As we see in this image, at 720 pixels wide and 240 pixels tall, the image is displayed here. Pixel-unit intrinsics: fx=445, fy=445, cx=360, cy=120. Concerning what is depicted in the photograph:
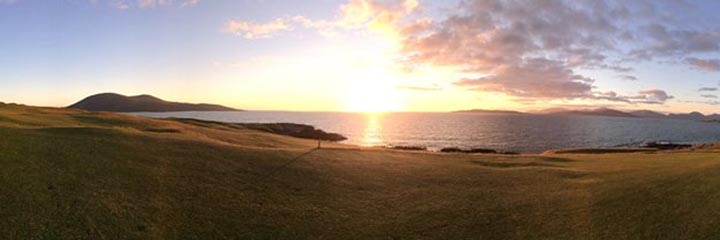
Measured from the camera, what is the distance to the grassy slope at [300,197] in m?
21.6

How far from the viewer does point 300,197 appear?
28.4 meters

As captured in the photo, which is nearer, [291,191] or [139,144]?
[291,191]

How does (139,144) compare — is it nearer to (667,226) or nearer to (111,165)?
(111,165)

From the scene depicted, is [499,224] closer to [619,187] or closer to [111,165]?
[619,187]

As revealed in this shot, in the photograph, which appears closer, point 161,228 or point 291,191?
point 161,228

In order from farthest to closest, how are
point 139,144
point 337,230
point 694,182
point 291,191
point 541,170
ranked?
point 541,170 < point 139,144 < point 291,191 < point 694,182 < point 337,230

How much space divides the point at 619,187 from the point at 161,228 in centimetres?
2790

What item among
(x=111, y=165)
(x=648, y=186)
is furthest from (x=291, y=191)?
(x=648, y=186)

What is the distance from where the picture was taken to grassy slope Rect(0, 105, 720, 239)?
2164 centimetres

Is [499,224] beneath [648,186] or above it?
beneath

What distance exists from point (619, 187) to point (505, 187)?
730 centimetres

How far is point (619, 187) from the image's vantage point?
29422mm

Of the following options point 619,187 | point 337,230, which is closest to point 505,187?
point 619,187

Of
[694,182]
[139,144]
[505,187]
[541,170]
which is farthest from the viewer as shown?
[541,170]
